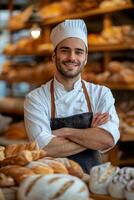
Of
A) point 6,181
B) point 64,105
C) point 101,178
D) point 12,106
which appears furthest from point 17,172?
point 12,106

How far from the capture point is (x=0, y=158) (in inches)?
72.9

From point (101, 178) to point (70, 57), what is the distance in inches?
40.1

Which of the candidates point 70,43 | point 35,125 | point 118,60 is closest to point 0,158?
point 35,125

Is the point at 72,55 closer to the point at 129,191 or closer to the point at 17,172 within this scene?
the point at 17,172

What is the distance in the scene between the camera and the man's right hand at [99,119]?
2592mm

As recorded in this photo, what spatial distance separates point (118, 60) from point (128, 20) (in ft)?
1.54

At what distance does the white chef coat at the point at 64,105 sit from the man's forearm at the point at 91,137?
1.4 inches

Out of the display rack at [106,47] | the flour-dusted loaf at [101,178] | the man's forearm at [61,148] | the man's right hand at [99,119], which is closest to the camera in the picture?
the flour-dusted loaf at [101,178]

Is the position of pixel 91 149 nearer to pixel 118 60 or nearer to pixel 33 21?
pixel 118 60

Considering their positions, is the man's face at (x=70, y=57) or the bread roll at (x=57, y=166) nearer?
the bread roll at (x=57, y=166)

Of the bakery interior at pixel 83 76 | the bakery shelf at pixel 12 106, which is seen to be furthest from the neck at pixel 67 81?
the bakery shelf at pixel 12 106

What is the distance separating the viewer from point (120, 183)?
159cm

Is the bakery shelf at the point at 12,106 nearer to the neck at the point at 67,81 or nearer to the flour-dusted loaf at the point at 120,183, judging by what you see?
the neck at the point at 67,81

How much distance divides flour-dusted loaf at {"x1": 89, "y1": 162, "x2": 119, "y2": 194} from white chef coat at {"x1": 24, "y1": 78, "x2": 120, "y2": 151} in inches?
34.8
